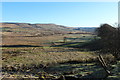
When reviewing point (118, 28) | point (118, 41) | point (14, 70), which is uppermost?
point (118, 28)

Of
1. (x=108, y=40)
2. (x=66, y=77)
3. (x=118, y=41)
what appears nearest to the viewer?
(x=66, y=77)

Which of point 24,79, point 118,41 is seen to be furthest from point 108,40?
point 24,79

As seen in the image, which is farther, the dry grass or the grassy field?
the dry grass

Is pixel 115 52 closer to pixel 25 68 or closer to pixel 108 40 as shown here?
pixel 108 40

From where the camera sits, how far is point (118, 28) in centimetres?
1530

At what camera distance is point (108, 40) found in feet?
54.2

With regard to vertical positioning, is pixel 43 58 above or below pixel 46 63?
below

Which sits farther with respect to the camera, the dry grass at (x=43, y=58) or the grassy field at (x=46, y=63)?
the dry grass at (x=43, y=58)

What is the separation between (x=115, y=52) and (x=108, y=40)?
6.43 ft

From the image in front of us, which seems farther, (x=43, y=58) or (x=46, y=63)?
(x=43, y=58)

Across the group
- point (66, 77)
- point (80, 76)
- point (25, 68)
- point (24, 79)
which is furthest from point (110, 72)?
point (25, 68)

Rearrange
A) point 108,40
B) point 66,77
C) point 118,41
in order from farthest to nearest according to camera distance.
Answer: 1. point 108,40
2. point 118,41
3. point 66,77

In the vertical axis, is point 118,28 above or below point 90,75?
above

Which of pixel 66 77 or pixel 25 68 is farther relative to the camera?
pixel 25 68
